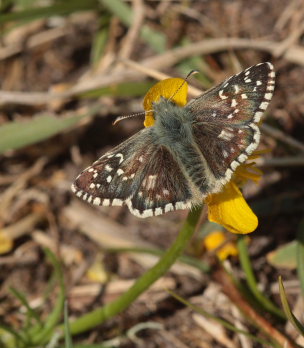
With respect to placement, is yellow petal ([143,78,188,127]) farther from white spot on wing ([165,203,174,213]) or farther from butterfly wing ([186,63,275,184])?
white spot on wing ([165,203,174,213])

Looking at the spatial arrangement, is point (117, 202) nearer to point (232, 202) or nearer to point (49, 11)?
point (232, 202)

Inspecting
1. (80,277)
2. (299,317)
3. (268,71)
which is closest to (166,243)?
(80,277)

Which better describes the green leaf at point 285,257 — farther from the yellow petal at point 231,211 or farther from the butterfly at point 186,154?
the butterfly at point 186,154

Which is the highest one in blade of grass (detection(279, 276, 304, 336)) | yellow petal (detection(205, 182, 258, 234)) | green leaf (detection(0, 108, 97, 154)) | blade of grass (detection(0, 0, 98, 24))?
blade of grass (detection(0, 0, 98, 24))

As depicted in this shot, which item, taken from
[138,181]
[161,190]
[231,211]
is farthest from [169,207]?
[231,211]

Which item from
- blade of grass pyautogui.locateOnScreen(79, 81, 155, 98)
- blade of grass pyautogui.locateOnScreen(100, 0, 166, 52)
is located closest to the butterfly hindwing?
blade of grass pyautogui.locateOnScreen(79, 81, 155, 98)
